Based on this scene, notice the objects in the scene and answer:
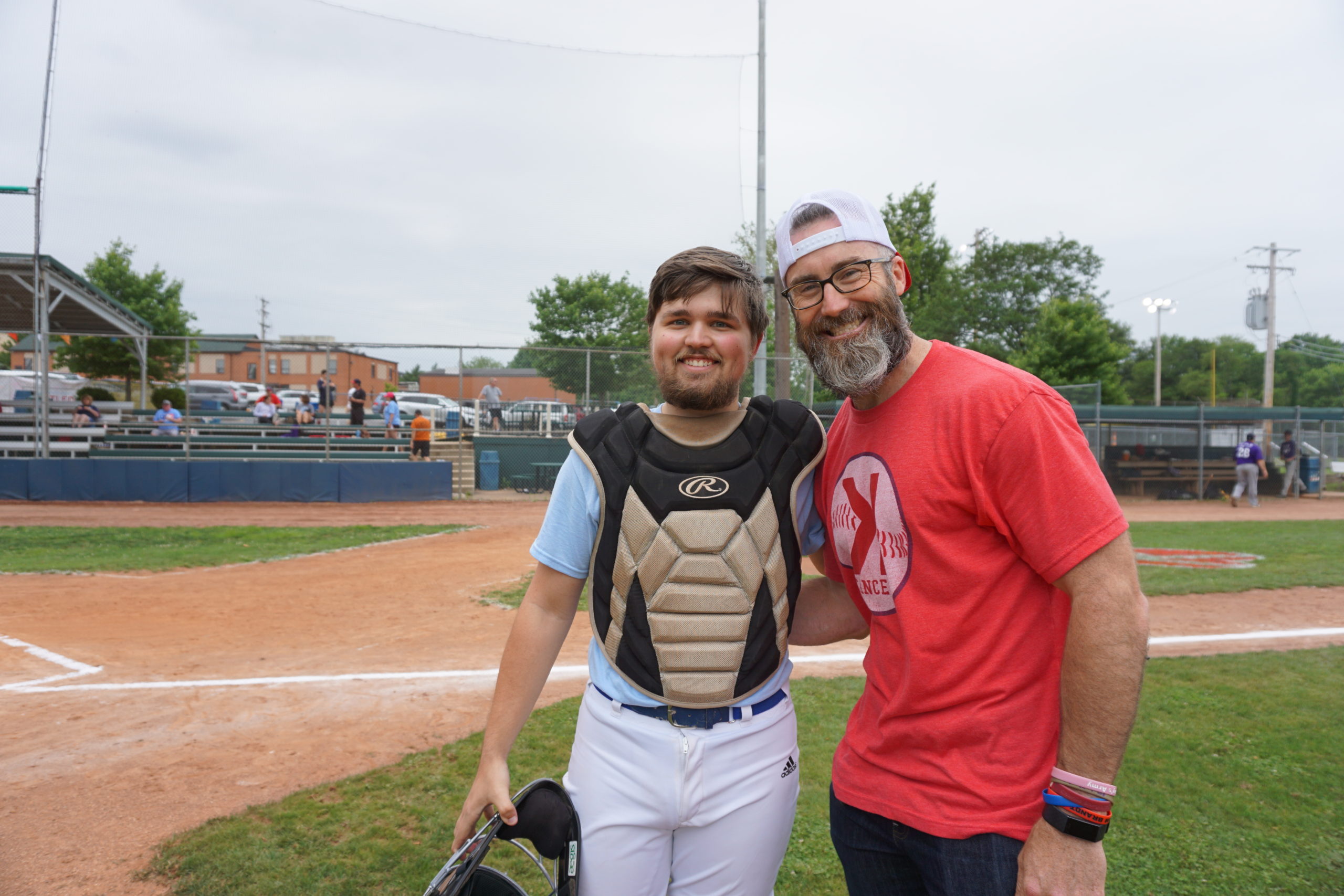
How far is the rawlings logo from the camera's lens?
182 cm

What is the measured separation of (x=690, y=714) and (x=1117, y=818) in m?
2.58

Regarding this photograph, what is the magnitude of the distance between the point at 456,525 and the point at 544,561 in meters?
12.3

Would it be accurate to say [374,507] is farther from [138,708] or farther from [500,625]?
[138,708]

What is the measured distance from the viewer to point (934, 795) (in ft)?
5.05

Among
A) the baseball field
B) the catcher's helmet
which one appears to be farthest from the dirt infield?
the catcher's helmet

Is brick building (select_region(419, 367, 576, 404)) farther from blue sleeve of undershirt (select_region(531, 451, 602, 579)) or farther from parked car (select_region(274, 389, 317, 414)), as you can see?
blue sleeve of undershirt (select_region(531, 451, 602, 579))

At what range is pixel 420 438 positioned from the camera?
18375 millimetres

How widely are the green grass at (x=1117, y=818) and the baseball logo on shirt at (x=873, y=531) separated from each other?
177 centimetres

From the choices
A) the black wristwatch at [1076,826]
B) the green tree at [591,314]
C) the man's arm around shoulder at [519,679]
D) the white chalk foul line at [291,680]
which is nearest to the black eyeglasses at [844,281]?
the man's arm around shoulder at [519,679]

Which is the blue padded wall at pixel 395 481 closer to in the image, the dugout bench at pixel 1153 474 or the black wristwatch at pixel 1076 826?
the black wristwatch at pixel 1076 826

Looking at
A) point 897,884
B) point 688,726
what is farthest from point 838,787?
point 688,726

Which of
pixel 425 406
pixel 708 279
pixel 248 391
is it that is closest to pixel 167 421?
pixel 425 406

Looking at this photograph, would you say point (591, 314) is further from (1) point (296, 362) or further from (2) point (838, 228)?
(2) point (838, 228)

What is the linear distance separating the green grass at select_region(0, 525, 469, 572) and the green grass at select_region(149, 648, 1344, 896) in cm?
723
